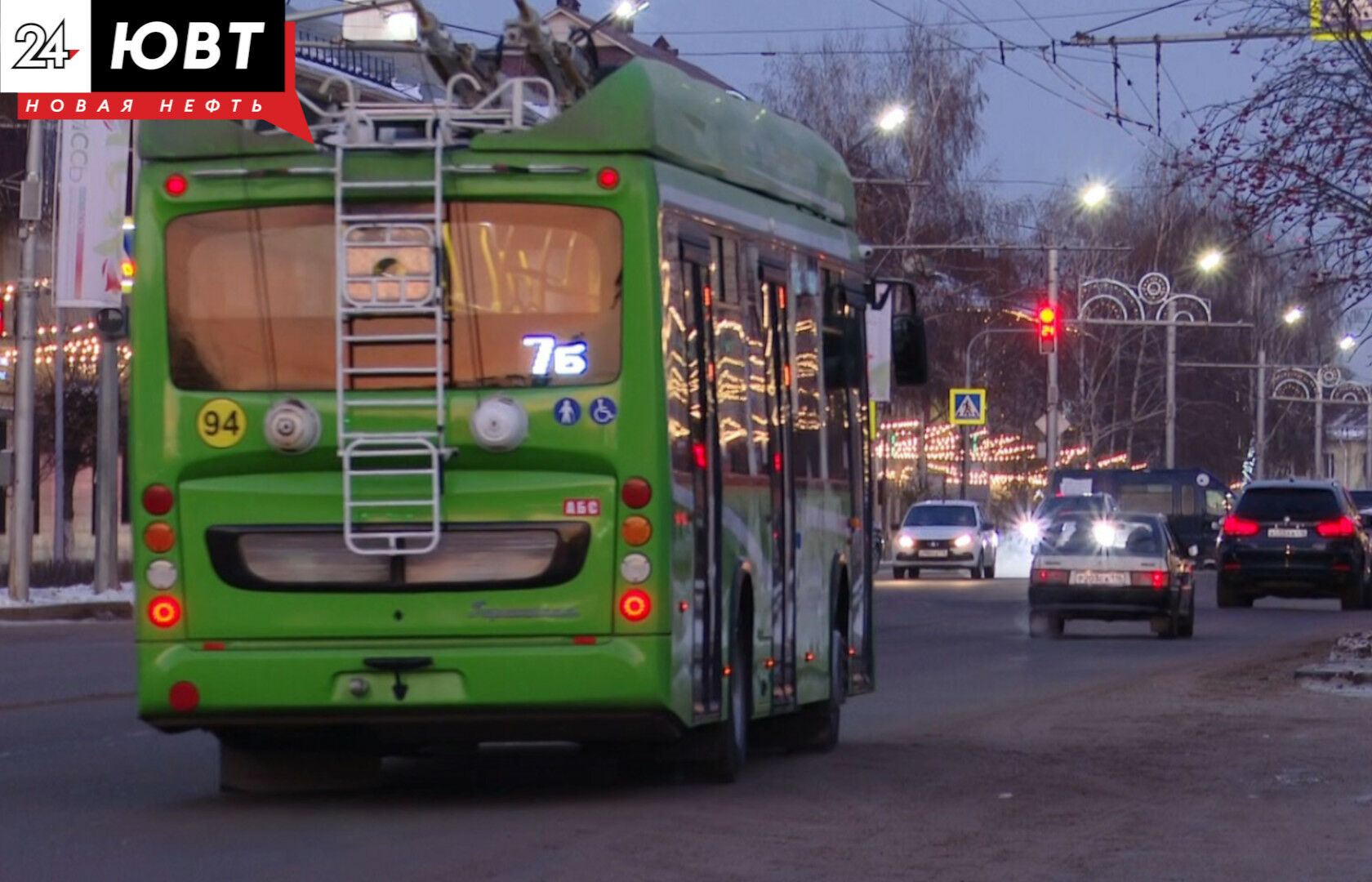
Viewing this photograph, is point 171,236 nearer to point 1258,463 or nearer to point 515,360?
point 515,360

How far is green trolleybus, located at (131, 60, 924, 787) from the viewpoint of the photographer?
11.8 m

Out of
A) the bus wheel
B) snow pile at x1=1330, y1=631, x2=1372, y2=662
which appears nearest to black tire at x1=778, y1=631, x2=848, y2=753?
the bus wheel

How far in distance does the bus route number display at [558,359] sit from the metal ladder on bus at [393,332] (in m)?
0.39

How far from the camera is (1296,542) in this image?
40500mm

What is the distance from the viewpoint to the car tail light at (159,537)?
11977mm

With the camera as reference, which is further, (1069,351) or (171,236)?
(1069,351)

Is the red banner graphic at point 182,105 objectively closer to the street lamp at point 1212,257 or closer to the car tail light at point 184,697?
the car tail light at point 184,697

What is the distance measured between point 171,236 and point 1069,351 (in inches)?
3278

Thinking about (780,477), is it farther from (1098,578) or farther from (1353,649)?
(1098,578)

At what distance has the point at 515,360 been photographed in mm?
11938

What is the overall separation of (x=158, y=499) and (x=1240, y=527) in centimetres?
3058

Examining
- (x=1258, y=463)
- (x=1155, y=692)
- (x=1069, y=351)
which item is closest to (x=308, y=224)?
(x=1155, y=692)

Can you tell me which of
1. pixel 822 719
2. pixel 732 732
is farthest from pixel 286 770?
pixel 822 719

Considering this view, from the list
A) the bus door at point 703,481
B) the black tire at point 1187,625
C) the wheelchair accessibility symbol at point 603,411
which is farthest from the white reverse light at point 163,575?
the black tire at point 1187,625
